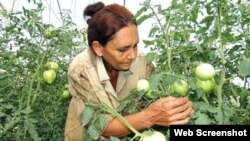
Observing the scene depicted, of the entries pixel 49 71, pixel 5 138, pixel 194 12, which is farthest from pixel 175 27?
pixel 5 138

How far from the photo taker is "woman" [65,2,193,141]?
1741 mm

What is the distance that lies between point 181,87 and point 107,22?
1.86ft

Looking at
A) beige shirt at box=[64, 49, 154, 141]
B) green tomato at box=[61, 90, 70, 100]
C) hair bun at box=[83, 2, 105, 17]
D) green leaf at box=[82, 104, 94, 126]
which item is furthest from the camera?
green tomato at box=[61, 90, 70, 100]

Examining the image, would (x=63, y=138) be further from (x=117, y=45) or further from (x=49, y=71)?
(x=117, y=45)

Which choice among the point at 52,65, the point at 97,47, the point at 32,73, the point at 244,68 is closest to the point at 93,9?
the point at 97,47

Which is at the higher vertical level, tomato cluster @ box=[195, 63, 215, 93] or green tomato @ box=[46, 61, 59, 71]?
green tomato @ box=[46, 61, 59, 71]

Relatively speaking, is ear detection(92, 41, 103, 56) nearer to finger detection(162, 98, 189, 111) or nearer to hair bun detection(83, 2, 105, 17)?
hair bun detection(83, 2, 105, 17)

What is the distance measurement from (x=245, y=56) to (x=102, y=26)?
2.09ft

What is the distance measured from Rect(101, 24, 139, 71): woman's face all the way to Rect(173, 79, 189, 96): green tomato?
1.27ft

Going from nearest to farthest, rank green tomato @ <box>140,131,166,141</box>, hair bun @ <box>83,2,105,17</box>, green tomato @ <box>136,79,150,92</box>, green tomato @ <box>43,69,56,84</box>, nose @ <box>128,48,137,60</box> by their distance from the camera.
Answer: green tomato @ <box>140,131,166,141</box>
green tomato @ <box>136,79,150,92</box>
nose @ <box>128,48,137,60</box>
hair bun @ <box>83,2,105,17</box>
green tomato @ <box>43,69,56,84</box>

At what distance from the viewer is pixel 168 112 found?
5.53 ft

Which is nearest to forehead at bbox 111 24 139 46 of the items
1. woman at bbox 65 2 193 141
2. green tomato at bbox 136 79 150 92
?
woman at bbox 65 2 193 141

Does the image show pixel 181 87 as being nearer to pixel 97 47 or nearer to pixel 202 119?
pixel 202 119

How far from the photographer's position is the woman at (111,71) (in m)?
1.74
